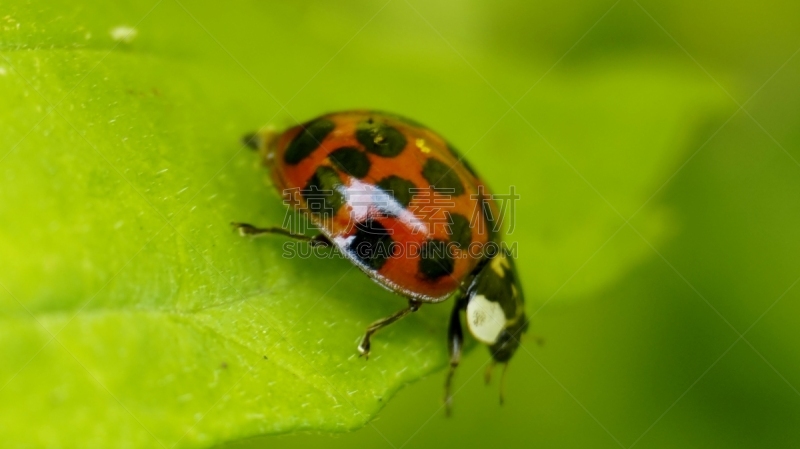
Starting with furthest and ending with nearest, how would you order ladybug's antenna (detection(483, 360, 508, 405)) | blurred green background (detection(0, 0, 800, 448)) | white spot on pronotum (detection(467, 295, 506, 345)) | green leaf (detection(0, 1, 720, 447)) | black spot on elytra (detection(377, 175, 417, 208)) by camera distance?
ladybug's antenna (detection(483, 360, 508, 405)), blurred green background (detection(0, 0, 800, 448)), white spot on pronotum (detection(467, 295, 506, 345)), black spot on elytra (detection(377, 175, 417, 208)), green leaf (detection(0, 1, 720, 447))

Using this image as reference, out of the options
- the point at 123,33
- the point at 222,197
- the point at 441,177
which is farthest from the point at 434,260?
the point at 123,33

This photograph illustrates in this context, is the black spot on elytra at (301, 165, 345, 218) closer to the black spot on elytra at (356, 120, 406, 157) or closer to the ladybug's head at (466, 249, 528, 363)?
the black spot on elytra at (356, 120, 406, 157)

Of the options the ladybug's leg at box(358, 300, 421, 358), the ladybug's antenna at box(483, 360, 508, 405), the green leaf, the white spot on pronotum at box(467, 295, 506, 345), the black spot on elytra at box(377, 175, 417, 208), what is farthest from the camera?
the ladybug's antenna at box(483, 360, 508, 405)

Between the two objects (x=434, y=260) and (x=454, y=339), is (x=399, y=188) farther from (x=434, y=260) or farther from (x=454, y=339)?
(x=454, y=339)

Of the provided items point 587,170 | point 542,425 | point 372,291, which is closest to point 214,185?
point 372,291

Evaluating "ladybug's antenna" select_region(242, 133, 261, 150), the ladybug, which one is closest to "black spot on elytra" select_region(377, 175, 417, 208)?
the ladybug

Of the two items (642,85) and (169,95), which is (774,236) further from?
(169,95)

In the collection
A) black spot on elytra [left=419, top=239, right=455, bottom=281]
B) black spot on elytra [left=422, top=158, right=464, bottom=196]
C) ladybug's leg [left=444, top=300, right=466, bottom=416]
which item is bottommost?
ladybug's leg [left=444, top=300, right=466, bottom=416]
